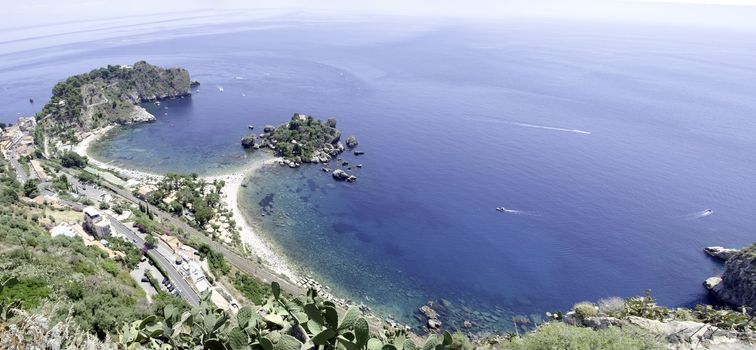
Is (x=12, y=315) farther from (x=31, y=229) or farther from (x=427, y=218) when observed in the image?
(x=427, y=218)

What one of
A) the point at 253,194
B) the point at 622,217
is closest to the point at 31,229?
the point at 253,194

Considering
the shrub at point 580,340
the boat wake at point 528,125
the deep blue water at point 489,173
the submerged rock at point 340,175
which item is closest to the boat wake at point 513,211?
the deep blue water at point 489,173

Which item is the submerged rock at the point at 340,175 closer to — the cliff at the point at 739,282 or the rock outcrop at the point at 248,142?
the rock outcrop at the point at 248,142

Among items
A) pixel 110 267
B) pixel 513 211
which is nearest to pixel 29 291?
pixel 110 267

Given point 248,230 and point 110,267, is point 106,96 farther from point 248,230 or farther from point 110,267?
point 110,267

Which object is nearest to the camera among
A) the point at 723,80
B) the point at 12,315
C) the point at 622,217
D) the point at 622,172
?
the point at 12,315

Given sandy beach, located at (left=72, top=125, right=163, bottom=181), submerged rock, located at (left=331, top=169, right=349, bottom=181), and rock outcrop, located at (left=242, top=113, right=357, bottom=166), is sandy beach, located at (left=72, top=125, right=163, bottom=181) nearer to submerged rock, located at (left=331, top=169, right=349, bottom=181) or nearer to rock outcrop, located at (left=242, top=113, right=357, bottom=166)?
rock outcrop, located at (left=242, top=113, right=357, bottom=166)
